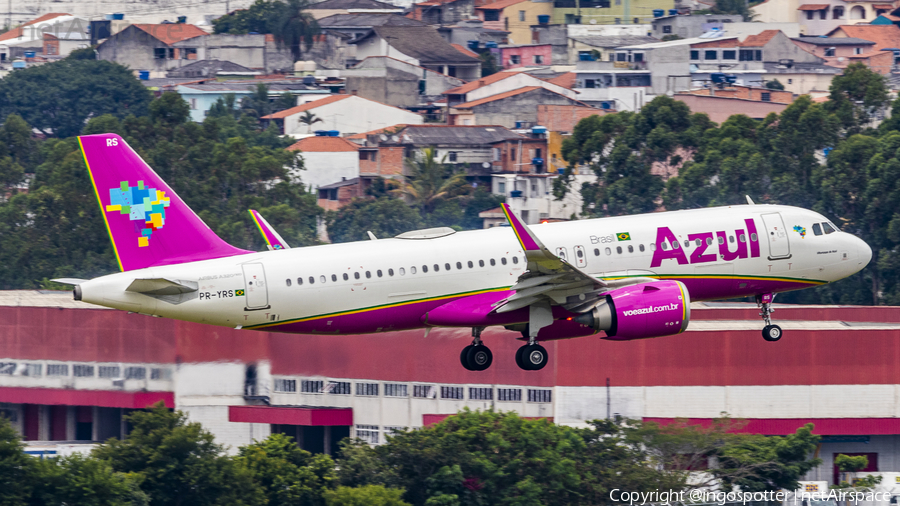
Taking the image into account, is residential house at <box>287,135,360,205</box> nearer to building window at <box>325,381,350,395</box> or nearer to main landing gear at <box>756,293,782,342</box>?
building window at <box>325,381,350,395</box>

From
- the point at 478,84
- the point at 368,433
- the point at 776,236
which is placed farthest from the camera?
the point at 478,84

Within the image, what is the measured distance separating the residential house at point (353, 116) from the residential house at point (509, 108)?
7.41 m

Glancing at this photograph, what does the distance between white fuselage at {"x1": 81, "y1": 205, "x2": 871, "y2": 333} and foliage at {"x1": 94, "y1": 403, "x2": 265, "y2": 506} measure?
22111mm

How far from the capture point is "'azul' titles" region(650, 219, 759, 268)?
4566 cm

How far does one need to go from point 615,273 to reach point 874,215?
69.0 meters

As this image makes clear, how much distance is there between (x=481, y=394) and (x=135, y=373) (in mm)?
19405

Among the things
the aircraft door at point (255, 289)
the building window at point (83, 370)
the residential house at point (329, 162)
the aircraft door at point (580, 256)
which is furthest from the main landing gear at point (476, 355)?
the residential house at point (329, 162)

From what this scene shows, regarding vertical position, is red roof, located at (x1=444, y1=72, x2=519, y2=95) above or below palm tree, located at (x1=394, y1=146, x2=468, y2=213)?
above

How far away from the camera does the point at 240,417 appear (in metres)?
73.9

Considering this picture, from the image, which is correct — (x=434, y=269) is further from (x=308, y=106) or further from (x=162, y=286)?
(x=308, y=106)

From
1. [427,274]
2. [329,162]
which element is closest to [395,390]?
[427,274]

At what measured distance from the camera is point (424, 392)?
71.8 meters

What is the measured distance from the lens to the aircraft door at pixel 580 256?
4491 cm

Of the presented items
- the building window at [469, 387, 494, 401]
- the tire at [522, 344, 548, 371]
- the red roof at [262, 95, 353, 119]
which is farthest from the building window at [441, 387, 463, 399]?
the red roof at [262, 95, 353, 119]
